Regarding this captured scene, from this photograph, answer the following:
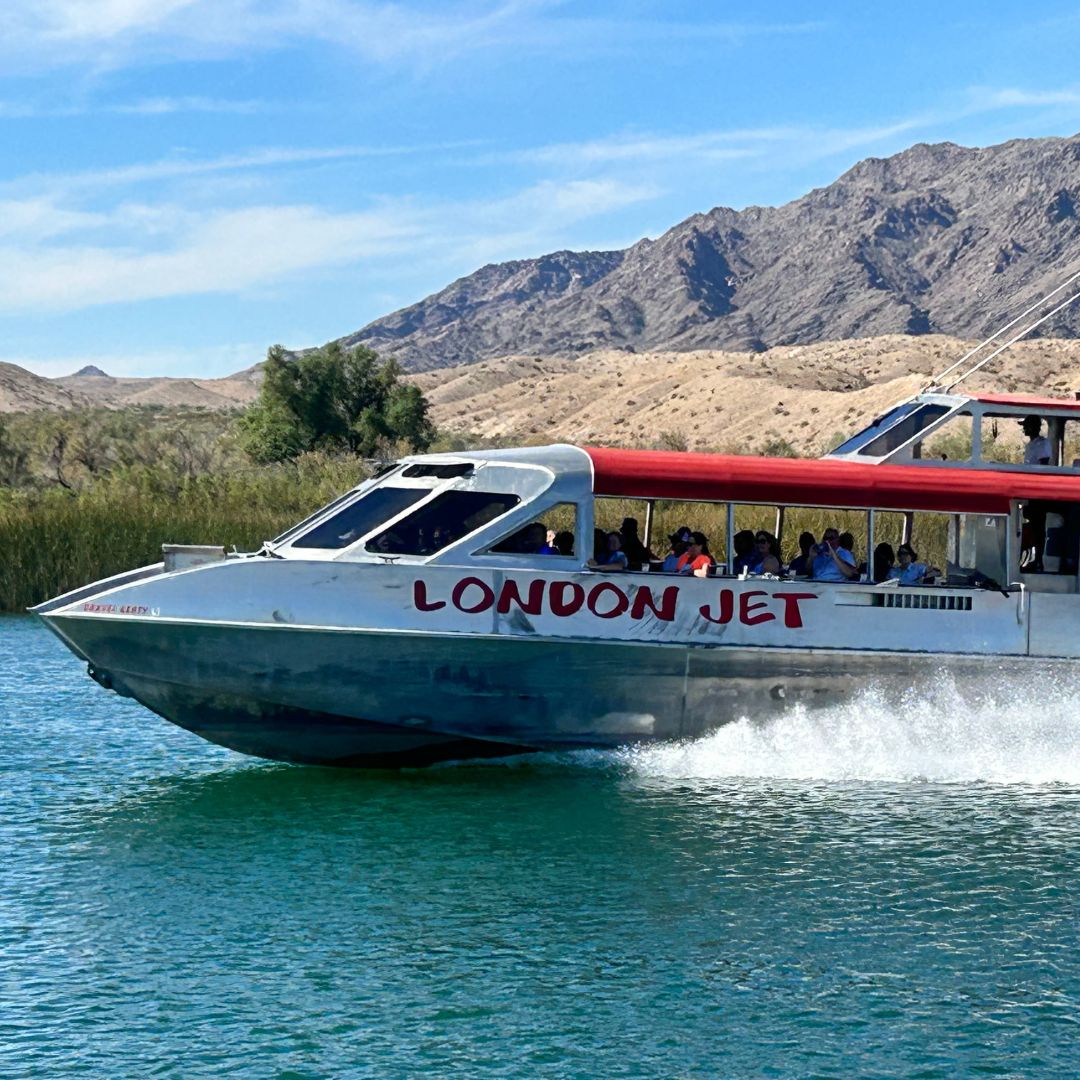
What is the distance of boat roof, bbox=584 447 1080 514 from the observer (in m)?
14.2

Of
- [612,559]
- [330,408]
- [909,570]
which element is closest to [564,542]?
[612,559]

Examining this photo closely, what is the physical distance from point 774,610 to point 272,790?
4697mm

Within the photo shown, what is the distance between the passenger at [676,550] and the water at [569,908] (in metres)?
1.54

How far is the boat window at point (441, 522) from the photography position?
1402 centimetres

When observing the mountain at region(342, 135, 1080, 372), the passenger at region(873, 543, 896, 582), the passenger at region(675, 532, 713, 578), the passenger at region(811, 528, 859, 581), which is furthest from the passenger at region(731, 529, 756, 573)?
the mountain at region(342, 135, 1080, 372)

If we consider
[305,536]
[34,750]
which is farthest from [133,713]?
[305,536]

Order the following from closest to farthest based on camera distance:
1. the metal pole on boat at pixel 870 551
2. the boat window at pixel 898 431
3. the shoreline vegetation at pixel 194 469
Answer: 1. the metal pole on boat at pixel 870 551
2. the boat window at pixel 898 431
3. the shoreline vegetation at pixel 194 469

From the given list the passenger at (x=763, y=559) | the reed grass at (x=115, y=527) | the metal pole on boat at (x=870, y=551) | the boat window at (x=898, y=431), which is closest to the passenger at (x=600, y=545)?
the passenger at (x=763, y=559)

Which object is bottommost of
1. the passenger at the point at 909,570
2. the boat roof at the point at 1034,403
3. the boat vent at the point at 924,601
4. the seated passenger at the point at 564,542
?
the boat vent at the point at 924,601

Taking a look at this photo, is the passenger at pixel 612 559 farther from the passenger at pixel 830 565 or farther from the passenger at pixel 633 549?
the passenger at pixel 830 565

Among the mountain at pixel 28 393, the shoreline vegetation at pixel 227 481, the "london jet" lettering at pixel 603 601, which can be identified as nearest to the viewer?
the "london jet" lettering at pixel 603 601

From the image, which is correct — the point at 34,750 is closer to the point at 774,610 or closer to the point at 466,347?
the point at 774,610

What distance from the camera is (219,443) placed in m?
56.6

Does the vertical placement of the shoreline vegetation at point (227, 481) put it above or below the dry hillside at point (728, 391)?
below
